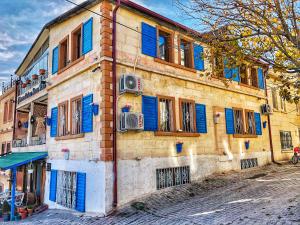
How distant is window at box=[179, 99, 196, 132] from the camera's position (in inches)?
475

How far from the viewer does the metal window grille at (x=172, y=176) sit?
1075cm

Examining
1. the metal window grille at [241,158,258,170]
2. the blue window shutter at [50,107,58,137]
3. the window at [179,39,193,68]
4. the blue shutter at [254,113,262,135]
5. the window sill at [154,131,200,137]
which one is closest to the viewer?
the window sill at [154,131,200,137]

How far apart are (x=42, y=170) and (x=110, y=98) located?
22.8 ft

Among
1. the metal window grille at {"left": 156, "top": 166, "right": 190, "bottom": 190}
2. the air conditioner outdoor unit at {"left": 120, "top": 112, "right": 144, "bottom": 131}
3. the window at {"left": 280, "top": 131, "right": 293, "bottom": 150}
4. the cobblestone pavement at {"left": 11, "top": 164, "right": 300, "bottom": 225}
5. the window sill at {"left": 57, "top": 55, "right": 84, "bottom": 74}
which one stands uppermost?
the window sill at {"left": 57, "top": 55, "right": 84, "bottom": 74}

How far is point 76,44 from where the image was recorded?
40.3 feet

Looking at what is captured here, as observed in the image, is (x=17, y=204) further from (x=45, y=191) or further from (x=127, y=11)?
(x=127, y=11)

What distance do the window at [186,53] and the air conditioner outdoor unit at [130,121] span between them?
461 cm

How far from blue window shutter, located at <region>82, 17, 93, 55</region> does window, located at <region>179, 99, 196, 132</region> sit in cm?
469

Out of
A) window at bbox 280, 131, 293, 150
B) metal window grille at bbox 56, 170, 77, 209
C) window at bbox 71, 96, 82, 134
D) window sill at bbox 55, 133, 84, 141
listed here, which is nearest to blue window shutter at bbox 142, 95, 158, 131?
window sill at bbox 55, 133, 84, 141

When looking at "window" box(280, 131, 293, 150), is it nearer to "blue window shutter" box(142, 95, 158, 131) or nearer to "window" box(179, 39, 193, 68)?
"window" box(179, 39, 193, 68)

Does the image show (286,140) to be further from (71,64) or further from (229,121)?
(71,64)

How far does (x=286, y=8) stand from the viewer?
268 inches

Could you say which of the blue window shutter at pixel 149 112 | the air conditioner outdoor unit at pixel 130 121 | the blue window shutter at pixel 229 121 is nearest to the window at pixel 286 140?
the blue window shutter at pixel 229 121

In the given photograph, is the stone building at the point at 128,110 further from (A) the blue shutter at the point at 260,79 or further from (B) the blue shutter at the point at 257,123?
(A) the blue shutter at the point at 260,79
